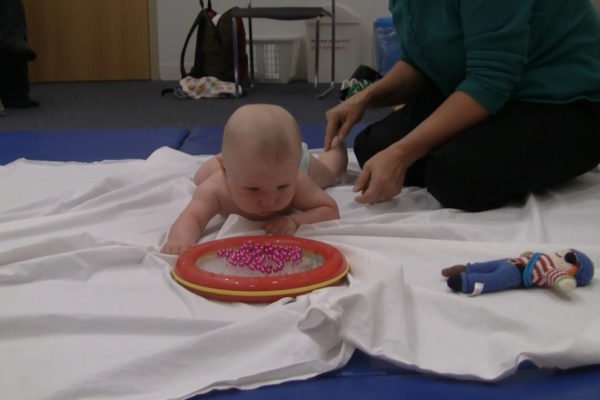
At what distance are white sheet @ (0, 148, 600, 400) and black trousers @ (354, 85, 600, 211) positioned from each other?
0.30 ft

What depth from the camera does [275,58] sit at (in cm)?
397

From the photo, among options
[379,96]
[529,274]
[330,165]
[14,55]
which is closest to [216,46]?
[14,55]

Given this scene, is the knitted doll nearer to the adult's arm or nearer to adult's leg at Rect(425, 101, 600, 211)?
adult's leg at Rect(425, 101, 600, 211)

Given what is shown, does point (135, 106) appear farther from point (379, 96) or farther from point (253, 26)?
point (379, 96)

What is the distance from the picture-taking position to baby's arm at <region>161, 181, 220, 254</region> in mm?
1007

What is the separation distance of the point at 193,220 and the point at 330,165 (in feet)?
1.41

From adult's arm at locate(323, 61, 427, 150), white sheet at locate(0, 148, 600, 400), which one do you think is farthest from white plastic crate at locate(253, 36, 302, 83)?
white sheet at locate(0, 148, 600, 400)

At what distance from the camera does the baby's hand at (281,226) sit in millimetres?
1068

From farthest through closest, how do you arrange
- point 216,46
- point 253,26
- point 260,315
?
point 253,26 → point 216,46 → point 260,315

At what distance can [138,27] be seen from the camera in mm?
4094

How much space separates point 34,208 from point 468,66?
86 centimetres

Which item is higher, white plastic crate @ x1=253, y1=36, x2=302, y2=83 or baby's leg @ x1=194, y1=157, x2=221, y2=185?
baby's leg @ x1=194, y1=157, x2=221, y2=185

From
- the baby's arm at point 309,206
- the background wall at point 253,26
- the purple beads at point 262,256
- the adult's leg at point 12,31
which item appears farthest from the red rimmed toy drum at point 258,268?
the background wall at point 253,26

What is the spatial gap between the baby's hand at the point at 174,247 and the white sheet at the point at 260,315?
0.7 inches
